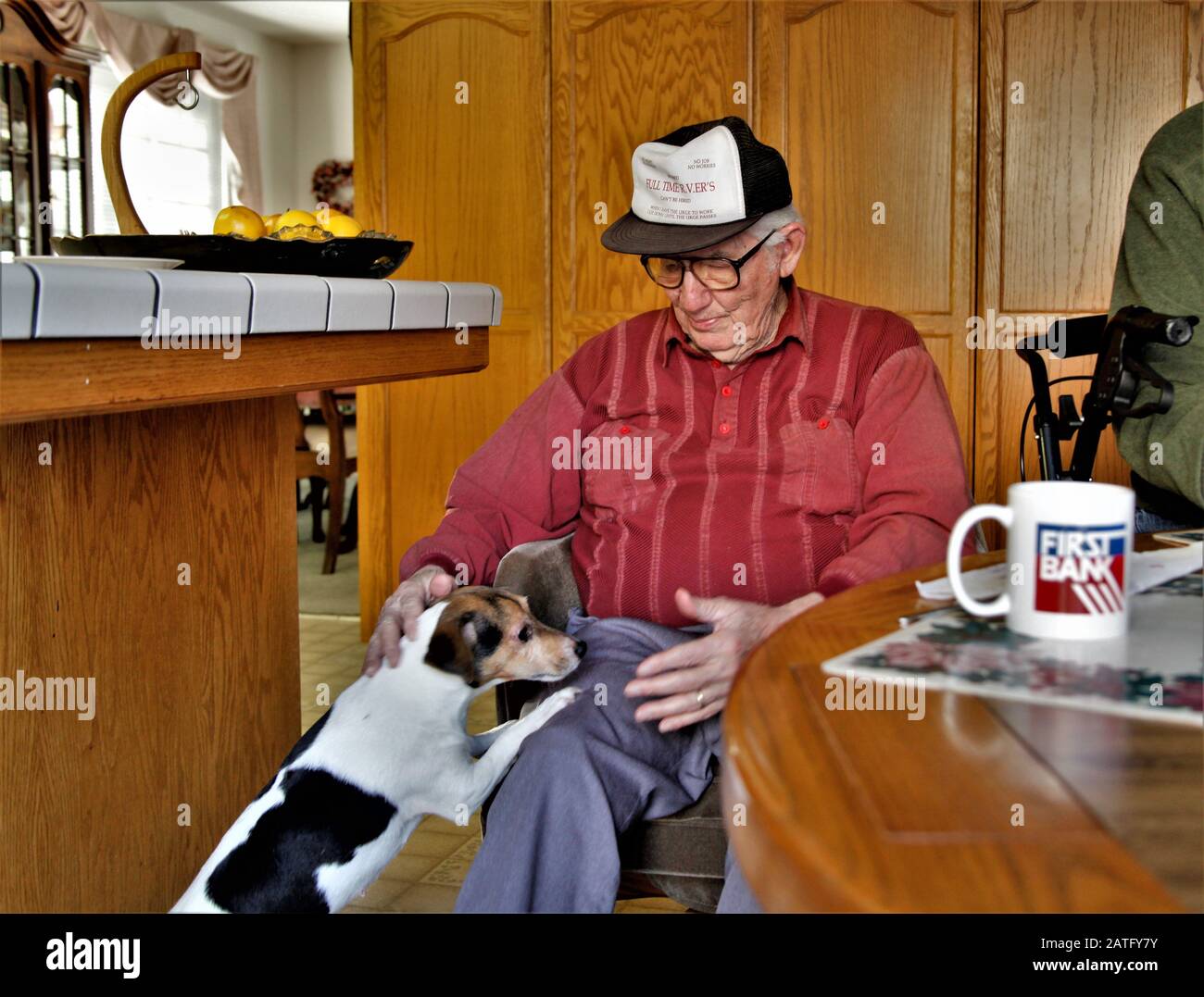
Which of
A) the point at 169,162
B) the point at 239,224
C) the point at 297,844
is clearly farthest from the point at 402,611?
the point at 169,162

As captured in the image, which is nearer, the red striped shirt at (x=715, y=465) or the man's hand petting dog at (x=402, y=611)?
the man's hand petting dog at (x=402, y=611)

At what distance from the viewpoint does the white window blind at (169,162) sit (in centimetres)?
770

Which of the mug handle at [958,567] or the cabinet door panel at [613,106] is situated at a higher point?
the cabinet door panel at [613,106]

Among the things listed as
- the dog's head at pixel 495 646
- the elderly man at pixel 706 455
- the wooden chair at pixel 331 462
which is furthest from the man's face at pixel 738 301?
the wooden chair at pixel 331 462

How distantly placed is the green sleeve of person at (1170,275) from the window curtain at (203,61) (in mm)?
5994

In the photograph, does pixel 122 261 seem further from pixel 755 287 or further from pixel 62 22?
pixel 62 22

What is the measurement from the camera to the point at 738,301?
1.77 metres

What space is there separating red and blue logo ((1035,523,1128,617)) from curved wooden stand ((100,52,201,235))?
1.62 m

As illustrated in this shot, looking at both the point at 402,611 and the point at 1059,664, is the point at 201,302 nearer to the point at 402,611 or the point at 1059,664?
the point at 402,611

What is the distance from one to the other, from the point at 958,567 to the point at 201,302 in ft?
2.87

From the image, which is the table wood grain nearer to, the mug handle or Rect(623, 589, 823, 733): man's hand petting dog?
Rect(623, 589, 823, 733): man's hand petting dog

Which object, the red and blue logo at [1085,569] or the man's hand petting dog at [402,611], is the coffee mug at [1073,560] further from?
the man's hand petting dog at [402,611]

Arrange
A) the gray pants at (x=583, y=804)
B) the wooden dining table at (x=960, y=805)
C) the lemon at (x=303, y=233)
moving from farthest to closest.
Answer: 1. the lemon at (x=303, y=233)
2. the gray pants at (x=583, y=804)
3. the wooden dining table at (x=960, y=805)

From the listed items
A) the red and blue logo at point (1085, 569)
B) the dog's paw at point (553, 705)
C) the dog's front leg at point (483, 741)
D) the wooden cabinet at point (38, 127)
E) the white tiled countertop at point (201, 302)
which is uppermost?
the wooden cabinet at point (38, 127)
